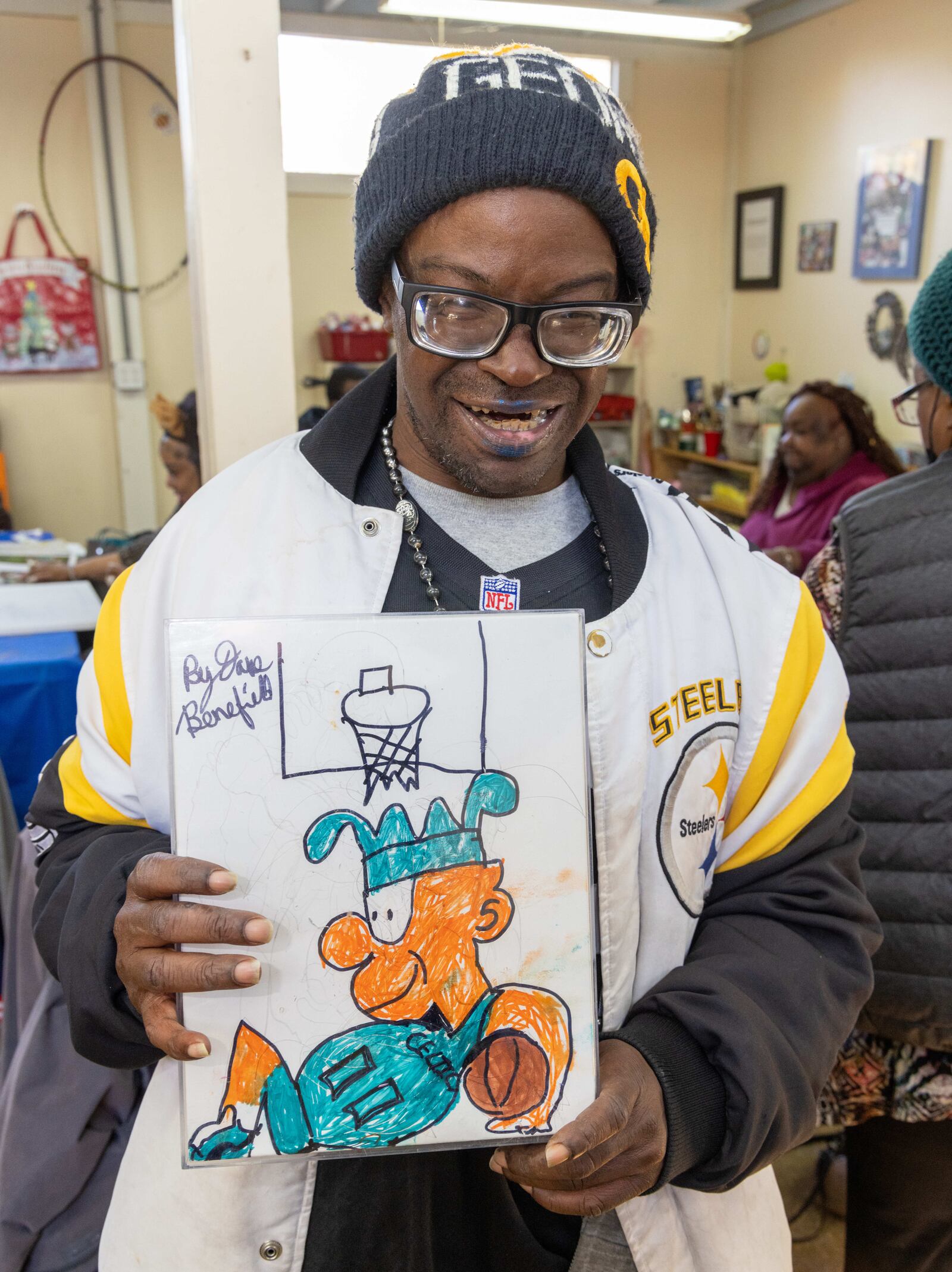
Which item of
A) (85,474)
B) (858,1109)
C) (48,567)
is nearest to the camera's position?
(858,1109)

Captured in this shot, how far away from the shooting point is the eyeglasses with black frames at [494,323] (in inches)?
34.3

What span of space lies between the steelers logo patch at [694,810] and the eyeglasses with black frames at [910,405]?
87 cm

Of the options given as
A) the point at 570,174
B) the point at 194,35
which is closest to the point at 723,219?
the point at 194,35

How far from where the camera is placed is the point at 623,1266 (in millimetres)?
928

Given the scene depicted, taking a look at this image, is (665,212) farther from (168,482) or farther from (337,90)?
(168,482)

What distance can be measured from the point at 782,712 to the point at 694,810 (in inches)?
4.9

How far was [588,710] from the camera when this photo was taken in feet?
2.85

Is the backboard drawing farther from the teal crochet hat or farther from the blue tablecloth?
the blue tablecloth

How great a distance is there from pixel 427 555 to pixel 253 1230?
61 centimetres

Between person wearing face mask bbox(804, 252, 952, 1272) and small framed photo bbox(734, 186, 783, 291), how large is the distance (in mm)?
3925

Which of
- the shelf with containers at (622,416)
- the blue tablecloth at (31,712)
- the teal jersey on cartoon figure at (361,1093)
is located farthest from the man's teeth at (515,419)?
the shelf with containers at (622,416)

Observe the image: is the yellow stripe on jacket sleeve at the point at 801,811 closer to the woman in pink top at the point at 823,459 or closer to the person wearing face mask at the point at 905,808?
the person wearing face mask at the point at 905,808

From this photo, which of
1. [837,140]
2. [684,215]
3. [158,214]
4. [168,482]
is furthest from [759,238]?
[168,482]

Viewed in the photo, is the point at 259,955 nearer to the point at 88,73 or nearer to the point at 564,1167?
the point at 564,1167
